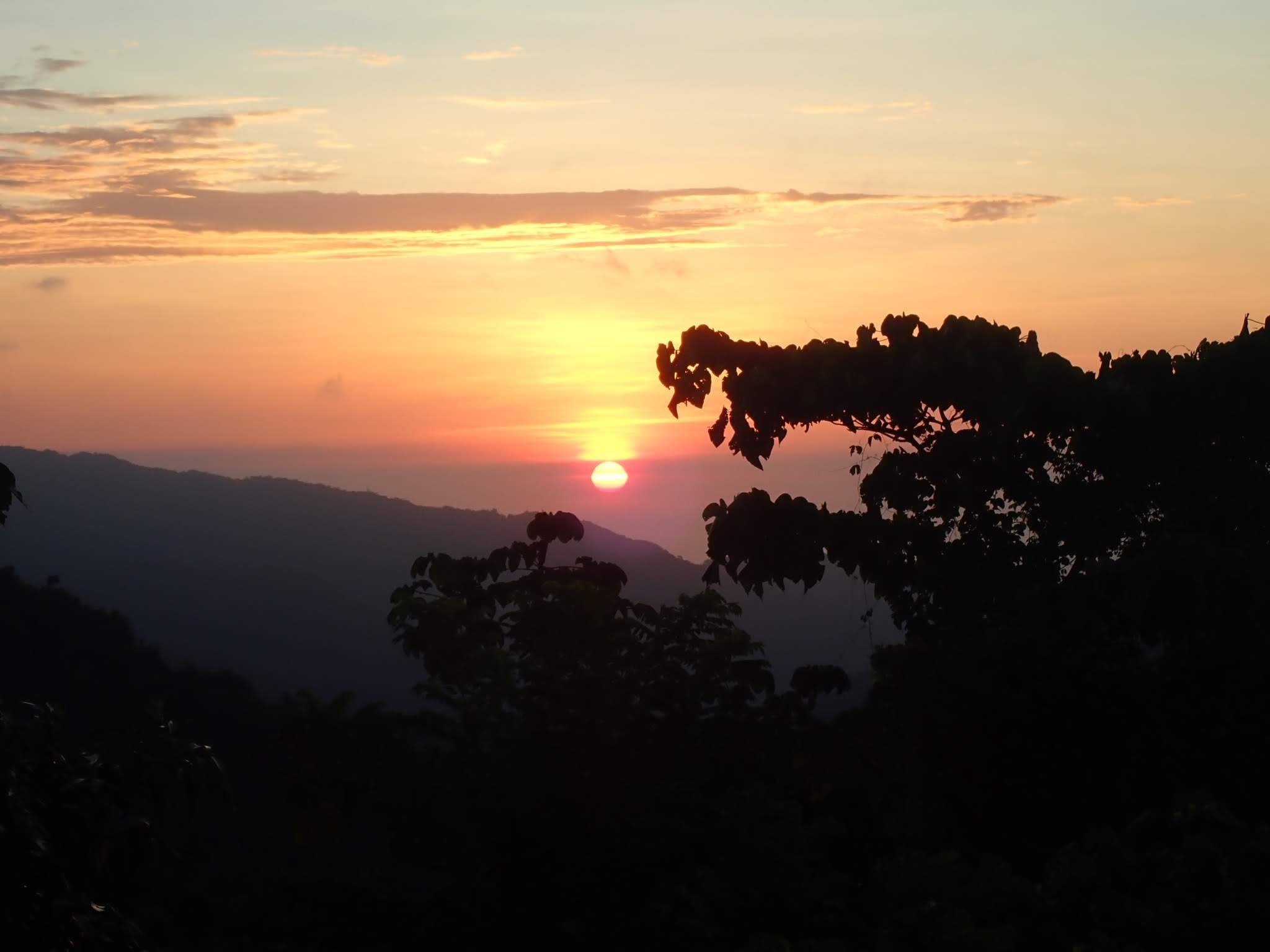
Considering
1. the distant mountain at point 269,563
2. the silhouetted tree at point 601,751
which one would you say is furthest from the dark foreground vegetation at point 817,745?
the distant mountain at point 269,563

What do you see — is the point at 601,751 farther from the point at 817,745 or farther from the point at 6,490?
the point at 6,490

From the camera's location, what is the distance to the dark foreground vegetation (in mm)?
7379

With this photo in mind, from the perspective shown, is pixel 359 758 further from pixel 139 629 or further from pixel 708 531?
pixel 139 629

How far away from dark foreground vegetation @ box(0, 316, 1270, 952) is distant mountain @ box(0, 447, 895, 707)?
235 feet

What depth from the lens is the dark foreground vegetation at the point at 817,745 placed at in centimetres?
738

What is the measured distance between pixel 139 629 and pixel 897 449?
A: 120 meters

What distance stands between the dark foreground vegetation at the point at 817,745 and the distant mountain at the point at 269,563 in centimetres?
7153

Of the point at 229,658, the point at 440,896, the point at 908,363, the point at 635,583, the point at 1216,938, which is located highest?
the point at 908,363

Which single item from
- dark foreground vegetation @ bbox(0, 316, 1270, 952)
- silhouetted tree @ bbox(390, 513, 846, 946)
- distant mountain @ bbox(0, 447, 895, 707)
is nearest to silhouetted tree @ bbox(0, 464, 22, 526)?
dark foreground vegetation @ bbox(0, 316, 1270, 952)

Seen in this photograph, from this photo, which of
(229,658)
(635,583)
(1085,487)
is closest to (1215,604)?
(1085,487)

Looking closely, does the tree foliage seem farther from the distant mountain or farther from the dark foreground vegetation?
the distant mountain

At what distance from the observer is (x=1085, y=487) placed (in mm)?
17516

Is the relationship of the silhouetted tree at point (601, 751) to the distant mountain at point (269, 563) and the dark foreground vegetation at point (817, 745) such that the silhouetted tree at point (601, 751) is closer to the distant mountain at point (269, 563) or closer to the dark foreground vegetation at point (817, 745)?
the dark foreground vegetation at point (817, 745)

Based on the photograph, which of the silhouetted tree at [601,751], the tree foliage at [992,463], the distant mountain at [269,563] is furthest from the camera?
the distant mountain at [269,563]
